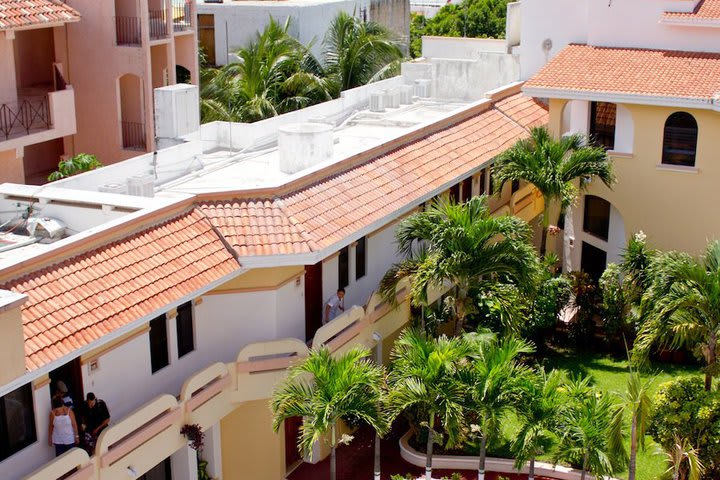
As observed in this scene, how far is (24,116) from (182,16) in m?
11.3

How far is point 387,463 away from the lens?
1026 inches

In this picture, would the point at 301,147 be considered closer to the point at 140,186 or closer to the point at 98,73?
the point at 140,186

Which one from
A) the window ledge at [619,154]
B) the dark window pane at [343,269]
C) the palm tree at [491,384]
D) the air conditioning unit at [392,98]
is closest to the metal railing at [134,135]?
the air conditioning unit at [392,98]

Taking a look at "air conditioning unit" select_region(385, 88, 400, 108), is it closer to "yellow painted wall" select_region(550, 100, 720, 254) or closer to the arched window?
"yellow painted wall" select_region(550, 100, 720, 254)

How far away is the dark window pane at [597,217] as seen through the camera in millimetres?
35844

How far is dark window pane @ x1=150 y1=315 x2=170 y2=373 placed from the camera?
70.9 feet

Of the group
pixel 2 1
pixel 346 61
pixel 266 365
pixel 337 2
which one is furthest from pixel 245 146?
pixel 337 2

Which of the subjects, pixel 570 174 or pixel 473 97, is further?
pixel 473 97

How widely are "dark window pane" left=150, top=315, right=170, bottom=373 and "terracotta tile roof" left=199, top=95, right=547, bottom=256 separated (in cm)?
215

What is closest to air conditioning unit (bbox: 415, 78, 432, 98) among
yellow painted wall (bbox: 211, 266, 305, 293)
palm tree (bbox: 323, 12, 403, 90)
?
palm tree (bbox: 323, 12, 403, 90)

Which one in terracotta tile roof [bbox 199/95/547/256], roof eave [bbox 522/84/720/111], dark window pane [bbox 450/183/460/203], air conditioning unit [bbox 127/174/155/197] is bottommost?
dark window pane [bbox 450/183/460/203]

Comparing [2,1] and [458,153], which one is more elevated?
[2,1]

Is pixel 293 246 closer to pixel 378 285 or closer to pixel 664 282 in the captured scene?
pixel 378 285

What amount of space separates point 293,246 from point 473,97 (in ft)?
69.2
